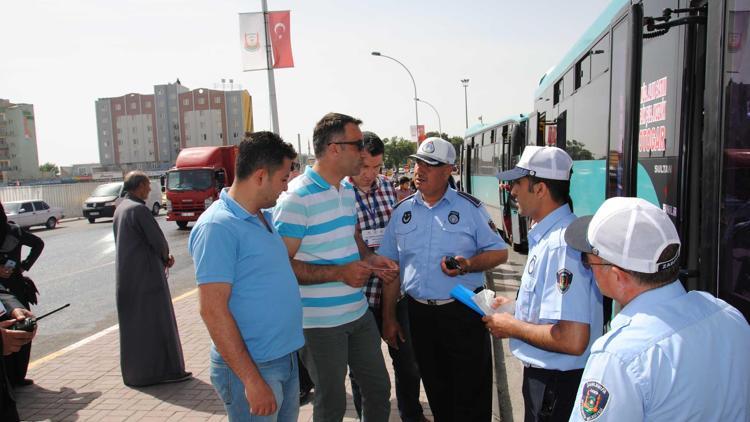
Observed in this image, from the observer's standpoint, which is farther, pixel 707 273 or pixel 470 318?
pixel 470 318

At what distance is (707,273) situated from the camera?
2.34 meters

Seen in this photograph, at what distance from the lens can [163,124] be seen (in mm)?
107188

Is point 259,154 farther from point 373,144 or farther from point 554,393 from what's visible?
point 373,144

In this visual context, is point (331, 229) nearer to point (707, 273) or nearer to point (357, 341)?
point (357, 341)

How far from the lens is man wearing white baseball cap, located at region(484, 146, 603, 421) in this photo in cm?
214

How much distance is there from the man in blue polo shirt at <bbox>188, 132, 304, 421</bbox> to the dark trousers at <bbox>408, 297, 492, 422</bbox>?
1106mm

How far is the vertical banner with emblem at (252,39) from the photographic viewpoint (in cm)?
1242

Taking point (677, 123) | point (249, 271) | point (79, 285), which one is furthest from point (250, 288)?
point (79, 285)

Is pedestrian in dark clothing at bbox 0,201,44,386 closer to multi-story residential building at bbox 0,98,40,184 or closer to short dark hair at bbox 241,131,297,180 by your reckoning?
short dark hair at bbox 241,131,297,180

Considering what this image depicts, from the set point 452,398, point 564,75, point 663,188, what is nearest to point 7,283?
point 452,398

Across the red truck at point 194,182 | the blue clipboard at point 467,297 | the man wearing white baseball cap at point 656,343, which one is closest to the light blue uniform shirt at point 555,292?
the blue clipboard at point 467,297

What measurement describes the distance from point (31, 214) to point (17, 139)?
291ft

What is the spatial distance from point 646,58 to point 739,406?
284 cm

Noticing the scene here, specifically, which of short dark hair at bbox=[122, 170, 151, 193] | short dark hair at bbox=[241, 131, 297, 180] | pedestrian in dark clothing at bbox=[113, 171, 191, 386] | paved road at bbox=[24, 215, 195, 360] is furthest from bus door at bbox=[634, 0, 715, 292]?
paved road at bbox=[24, 215, 195, 360]
